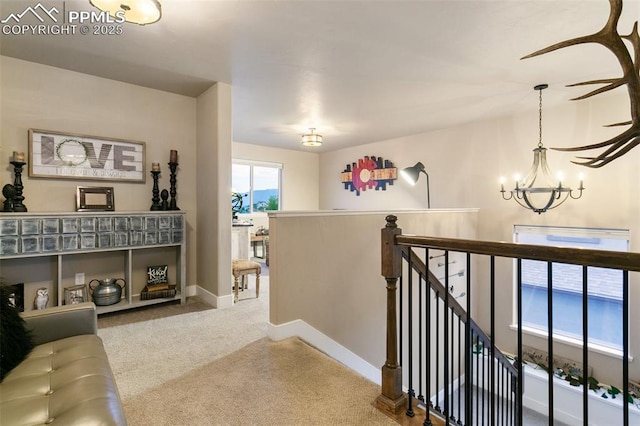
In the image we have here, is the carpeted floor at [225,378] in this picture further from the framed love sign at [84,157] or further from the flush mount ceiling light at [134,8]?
the flush mount ceiling light at [134,8]

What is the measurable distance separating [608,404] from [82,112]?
6.67 m

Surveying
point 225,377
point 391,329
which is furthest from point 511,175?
point 225,377

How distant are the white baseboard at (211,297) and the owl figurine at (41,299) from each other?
1.26m

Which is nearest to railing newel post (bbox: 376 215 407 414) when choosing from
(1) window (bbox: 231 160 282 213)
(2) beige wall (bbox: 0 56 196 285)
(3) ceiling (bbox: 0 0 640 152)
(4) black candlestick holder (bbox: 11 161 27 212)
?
(3) ceiling (bbox: 0 0 640 152)

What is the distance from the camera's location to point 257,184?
265 inches

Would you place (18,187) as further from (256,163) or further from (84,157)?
(256,163)

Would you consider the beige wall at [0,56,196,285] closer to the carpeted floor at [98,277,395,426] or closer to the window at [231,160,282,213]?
the carpeted floor at [98,277,395,426]

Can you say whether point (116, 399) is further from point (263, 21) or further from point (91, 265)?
point (91, 265)

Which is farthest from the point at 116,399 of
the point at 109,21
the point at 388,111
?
the point at 388,111

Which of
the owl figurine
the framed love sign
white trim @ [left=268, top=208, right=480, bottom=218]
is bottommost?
the owl figurine

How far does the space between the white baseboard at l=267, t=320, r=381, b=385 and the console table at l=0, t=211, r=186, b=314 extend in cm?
140

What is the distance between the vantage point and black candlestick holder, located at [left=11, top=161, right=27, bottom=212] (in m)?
2.68

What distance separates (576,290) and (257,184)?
577 cm

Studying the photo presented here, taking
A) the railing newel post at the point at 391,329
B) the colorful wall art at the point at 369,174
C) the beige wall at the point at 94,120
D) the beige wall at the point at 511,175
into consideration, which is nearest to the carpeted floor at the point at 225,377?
the railing newel post at the point at 391,329
